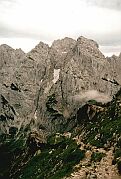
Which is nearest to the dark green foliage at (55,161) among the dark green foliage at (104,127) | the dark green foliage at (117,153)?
the dark green foliage at (104,127)

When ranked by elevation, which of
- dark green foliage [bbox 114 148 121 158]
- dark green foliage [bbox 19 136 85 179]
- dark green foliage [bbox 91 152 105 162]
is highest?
dark green foliage [bbox 114 148 121 158]

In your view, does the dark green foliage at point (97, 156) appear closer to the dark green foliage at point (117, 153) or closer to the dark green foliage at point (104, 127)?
the dark green foliage at point (117, 153)

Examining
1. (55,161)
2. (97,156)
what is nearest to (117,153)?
(97,156)

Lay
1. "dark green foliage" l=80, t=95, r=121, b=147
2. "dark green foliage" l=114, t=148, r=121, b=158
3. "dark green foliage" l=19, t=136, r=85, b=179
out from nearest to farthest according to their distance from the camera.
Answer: "dark green foliage" l=114, t=148, r=121, b=158 < "dark green foliage" l=19, t=136, r=85, b=179 < "dark green foliage" l=80, t=95, r=121, b=147

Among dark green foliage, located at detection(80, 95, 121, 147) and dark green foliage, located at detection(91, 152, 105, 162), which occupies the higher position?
dark green foliage, located at detection(80, 95, 121, 147)

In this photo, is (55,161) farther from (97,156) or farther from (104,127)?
(97,156)

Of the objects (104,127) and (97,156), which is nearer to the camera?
(97,156)

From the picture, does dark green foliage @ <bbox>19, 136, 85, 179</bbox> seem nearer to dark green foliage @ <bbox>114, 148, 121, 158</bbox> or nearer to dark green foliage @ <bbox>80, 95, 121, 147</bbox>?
dark green foliage @ <bbox>80, 95, 121, 147</bbox>

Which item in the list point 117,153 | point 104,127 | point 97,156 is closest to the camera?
point 117,153

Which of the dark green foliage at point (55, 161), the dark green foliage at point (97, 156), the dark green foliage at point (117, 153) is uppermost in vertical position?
the dark green foliage at point (117, 153)

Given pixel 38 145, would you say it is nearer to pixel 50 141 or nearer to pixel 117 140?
pixel 50 141

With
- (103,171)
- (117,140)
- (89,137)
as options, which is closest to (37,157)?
(89,137)

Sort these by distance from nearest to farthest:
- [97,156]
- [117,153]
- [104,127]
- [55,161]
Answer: [117,153]
[97,156]
[55,161]
[104,127]

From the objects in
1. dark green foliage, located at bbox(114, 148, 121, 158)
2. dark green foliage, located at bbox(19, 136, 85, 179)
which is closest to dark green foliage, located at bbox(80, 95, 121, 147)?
dark green foliage, located at bbox(19, 136, 85, 179)
